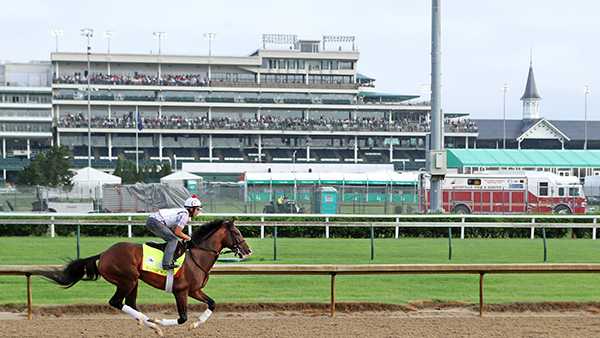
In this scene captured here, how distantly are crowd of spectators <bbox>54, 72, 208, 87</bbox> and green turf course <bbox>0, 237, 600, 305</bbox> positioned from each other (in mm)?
59889

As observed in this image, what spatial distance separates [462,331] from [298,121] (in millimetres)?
70500

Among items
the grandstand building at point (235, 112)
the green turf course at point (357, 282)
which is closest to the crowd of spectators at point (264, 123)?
the grandstand building at point (235, 112)

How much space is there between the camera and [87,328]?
407 inches

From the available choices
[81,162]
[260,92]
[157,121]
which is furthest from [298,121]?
[81,162]

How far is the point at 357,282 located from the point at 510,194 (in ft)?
85.2

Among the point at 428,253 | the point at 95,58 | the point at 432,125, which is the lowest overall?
the point at 428,253

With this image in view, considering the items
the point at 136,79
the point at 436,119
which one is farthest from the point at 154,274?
the point at 136,79

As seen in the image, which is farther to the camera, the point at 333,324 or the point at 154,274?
the point at 333,324

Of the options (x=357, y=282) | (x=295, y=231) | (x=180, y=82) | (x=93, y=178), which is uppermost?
(x=180, y=82)

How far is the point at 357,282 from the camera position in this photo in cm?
1498

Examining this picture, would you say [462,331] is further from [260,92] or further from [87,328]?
[260,92]

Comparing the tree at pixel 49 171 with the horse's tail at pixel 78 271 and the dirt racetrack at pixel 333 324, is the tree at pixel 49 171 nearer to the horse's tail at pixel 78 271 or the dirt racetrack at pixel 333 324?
the dirt racetrack at pixel 333 324

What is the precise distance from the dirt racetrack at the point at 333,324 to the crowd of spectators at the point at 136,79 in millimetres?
70643

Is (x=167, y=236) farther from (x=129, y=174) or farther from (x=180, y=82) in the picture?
(x=180, y=82)
